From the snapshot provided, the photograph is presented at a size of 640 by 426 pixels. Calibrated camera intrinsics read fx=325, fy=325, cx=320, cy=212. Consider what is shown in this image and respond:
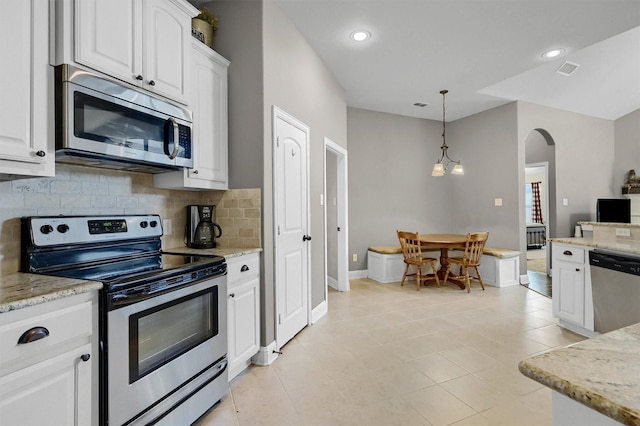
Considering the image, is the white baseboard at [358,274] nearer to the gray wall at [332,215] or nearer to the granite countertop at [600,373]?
the gray wall at [332,215]

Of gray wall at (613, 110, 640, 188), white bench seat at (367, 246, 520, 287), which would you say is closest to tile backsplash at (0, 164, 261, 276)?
white bench seat at (367, 246, 520, 287)

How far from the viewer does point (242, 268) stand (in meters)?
2.30

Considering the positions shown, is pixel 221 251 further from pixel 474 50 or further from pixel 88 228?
pixel 474 50

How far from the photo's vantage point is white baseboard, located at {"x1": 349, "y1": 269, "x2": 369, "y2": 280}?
5.49m

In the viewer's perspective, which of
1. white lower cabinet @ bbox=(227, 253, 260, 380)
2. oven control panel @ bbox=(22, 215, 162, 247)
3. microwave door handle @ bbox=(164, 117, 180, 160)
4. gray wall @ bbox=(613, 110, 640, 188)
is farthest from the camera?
gray wall @ bbox=(613, 110, 640, 188)

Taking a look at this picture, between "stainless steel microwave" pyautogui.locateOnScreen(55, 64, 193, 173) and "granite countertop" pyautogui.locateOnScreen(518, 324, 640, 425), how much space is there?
193cm

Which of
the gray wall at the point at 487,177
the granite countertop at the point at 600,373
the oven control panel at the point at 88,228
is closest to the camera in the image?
the granite countertop at the point at 600,373

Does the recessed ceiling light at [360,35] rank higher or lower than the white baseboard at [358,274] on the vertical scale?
higher

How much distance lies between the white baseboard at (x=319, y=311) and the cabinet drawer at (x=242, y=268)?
1.18m

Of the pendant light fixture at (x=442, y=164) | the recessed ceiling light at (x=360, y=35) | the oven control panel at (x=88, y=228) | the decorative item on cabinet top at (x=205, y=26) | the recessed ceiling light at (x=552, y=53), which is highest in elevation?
the recessed ceiling light at (x=552, y=53)

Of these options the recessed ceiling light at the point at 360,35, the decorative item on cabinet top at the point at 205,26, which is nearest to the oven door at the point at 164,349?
the decorative item on cabinet top at the point at 205,26

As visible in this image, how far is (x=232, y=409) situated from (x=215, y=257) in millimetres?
916

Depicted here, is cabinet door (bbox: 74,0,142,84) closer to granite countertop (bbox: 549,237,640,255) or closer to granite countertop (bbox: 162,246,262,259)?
granite countertop (bbox: 162,246,262,259)

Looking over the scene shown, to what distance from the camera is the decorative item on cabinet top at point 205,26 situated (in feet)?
8.06
